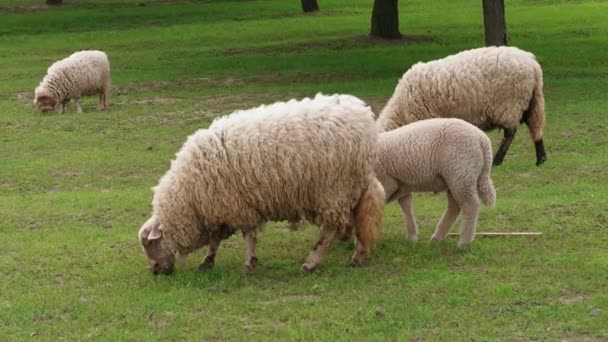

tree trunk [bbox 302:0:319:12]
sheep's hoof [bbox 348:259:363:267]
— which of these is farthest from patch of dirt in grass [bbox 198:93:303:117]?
tree trunk [bbox 302:0:319:12]

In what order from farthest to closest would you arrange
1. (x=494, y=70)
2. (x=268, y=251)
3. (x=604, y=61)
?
1. (x=604, y=61)
2. (x=494, y=70)
3. (x=268, y=251)

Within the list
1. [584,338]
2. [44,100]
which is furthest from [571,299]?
[44,100]

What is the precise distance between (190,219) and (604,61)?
18237 mm

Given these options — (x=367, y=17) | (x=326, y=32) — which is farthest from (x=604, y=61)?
(x=367, y=17)

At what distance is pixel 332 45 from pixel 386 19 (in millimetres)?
1754

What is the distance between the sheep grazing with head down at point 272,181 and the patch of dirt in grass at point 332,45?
19855mm

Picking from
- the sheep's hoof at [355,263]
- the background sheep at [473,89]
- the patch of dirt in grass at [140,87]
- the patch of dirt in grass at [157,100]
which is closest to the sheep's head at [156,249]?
the sheep's hoof at [355,263]

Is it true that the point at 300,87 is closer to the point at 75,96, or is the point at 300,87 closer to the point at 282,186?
the point at 75,96

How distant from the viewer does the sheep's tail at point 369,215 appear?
896 centimetres

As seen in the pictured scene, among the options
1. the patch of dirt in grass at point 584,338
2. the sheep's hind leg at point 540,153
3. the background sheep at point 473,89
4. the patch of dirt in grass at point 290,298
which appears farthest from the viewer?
the sheep's hind leg at point 540,153

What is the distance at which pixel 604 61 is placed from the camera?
24.7 m

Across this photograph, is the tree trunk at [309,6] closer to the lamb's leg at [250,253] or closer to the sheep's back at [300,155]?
the sheep's back at [300,155]

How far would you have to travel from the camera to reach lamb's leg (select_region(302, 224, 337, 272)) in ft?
29.1

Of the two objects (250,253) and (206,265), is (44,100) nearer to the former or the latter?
(206,265)
